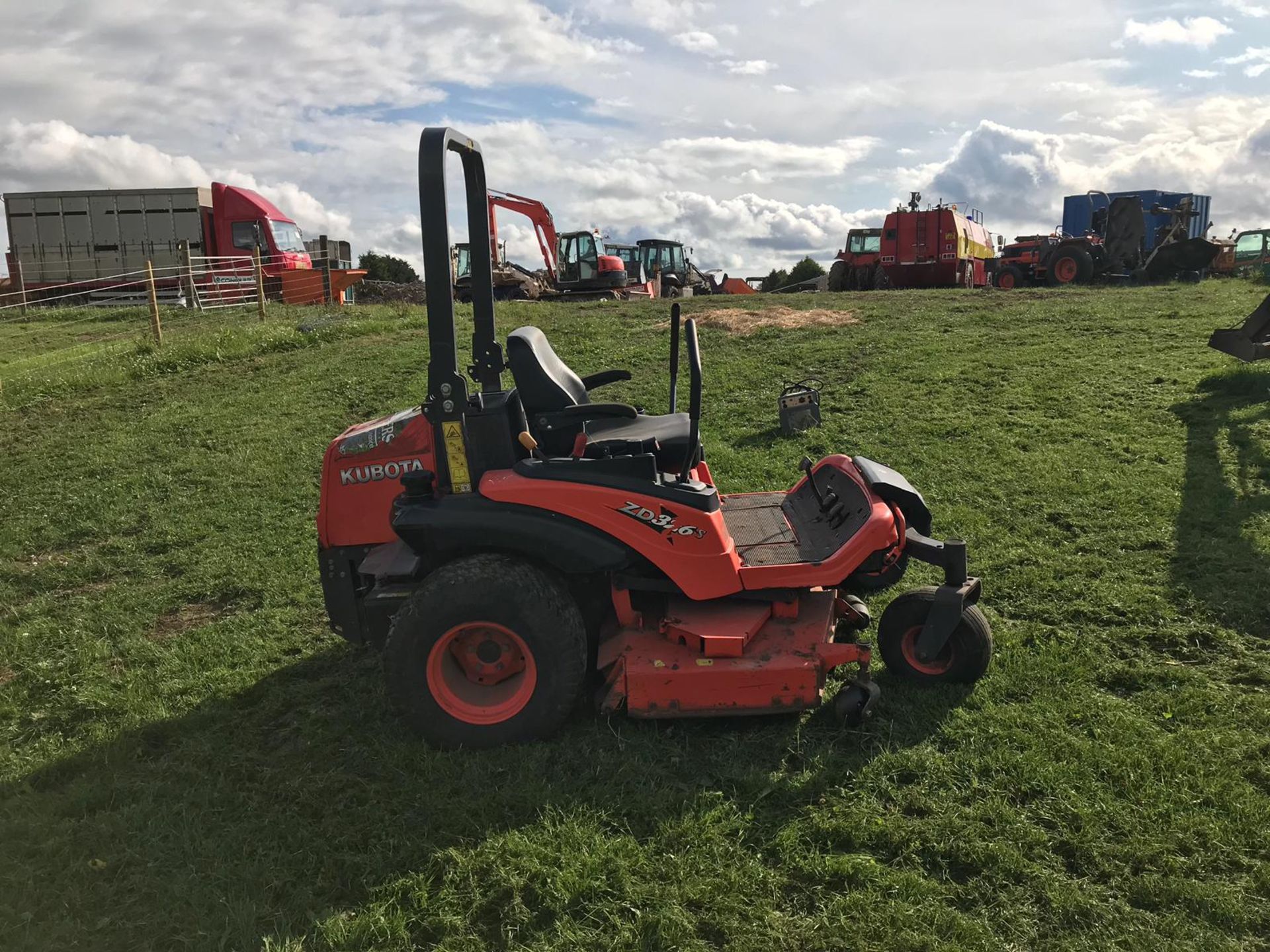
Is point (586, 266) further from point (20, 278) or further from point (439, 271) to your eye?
point (439, 271)

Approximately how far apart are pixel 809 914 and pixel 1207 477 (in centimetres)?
540

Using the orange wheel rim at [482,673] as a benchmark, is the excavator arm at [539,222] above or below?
above

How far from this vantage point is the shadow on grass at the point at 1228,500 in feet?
15.6

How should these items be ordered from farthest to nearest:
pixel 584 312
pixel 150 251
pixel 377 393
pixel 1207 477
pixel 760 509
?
pixel 150 251
pixel 584 312
pixel 377 393
pixel 1207 477
pixel 760 509

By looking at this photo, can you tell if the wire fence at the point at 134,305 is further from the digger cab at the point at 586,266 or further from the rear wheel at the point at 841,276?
the rear wheel at the point at 841,276

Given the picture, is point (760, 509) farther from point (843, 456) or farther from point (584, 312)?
point (584, 312)

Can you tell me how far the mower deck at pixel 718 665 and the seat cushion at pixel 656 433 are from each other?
2.55ft

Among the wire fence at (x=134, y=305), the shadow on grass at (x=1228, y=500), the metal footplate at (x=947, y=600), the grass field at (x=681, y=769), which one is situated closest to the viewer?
the grass field at (x=681, y=769)

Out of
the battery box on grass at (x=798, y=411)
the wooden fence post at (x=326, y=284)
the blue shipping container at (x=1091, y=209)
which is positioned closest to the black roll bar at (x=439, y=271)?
the battery box on grass at (x=798, y=411)

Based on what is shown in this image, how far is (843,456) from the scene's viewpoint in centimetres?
466

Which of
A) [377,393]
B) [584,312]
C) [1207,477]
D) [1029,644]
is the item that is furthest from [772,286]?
[1029,644]

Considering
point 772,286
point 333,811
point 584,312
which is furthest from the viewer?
point 772,286

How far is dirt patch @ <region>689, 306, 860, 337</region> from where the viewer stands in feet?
42.8

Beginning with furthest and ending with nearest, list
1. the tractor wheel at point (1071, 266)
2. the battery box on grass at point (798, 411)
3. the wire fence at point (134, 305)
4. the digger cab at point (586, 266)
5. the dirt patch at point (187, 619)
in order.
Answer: the digger cab at point (586, 266), the tractor wheel at point (1071, 266), the wire fence at point (134, 305), the battery box on grass at point (798, 411), the dirt patch at point (187, 619)
